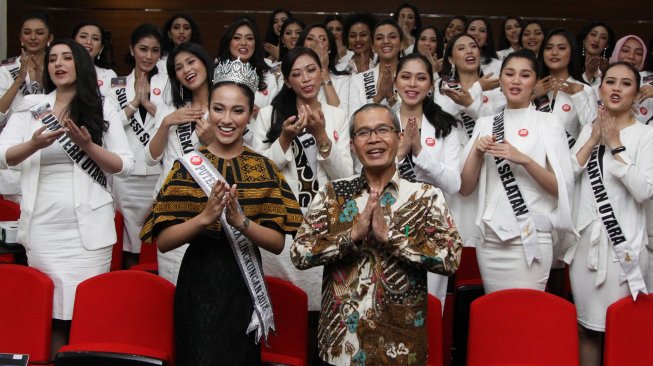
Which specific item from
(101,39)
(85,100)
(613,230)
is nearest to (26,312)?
(85,100)

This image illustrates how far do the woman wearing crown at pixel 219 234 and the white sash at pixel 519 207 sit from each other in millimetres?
1267

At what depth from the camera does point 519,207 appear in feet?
13.0

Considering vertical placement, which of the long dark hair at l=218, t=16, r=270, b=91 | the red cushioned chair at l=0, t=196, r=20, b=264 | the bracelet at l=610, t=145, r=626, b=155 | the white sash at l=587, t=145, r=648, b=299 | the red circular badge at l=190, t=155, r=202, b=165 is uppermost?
the long dark hair at l=218, t=16, r=270, b=91

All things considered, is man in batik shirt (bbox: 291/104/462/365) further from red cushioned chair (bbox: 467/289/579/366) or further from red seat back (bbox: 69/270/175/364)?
red seat back (bbox: 69/270/175/364)

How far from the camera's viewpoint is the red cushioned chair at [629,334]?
11.2ft

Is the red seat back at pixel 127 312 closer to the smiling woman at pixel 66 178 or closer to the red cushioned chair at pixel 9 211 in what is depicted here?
the smiling woman at pixel 66 178

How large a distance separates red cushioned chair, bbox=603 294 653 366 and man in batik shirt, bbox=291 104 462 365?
0.96 m

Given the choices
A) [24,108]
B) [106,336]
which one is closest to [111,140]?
[24,108]

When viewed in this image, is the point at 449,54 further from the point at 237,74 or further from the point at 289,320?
the point at 289,320

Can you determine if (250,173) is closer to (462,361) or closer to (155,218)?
(155,218)

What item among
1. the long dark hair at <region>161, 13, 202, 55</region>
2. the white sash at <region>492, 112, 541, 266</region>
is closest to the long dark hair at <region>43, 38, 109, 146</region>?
the white sash at <region>492, 112, 541, 266</region>

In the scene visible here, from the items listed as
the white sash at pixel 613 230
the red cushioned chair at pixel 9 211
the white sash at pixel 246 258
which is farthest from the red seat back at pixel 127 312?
the white sash at pixel 613 230

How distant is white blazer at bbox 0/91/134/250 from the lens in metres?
3.82

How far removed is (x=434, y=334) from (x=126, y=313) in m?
1.21
